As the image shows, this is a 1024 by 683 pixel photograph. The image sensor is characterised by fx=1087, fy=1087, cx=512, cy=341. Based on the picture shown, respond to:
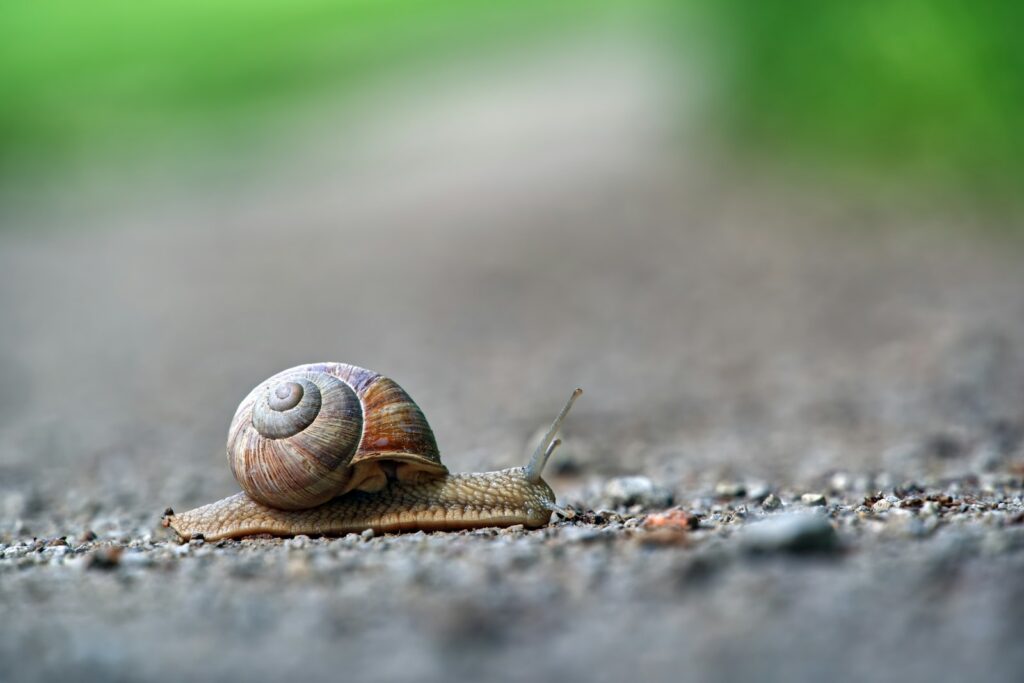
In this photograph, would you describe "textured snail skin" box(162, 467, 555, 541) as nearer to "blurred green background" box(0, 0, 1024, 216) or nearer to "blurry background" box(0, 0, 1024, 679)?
"blurry background" box(0, 0, 1024, 679)

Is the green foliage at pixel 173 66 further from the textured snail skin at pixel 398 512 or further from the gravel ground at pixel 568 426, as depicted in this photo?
the textured snail skin at pixel 398 512

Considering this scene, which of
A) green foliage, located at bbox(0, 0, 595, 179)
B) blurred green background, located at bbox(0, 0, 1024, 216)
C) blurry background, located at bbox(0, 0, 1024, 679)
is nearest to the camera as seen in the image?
blurry background, located at bbox(0, 0, 1024, 679)

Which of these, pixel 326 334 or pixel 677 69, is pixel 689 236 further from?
pixel 677 69

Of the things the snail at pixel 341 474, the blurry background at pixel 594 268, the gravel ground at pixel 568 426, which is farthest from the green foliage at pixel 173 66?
the snail at pixel 341 474

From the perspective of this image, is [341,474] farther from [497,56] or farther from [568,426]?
[497,56]

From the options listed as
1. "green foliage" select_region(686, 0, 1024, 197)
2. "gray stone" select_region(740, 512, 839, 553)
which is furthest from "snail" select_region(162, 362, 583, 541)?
"green foliage" select_region(686, 0, 1024, 197)

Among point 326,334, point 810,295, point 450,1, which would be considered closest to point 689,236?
point 810,295

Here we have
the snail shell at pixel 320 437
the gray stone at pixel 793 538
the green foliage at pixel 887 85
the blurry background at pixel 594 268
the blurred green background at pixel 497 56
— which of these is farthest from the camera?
the blurred green background at pixel 497 56
